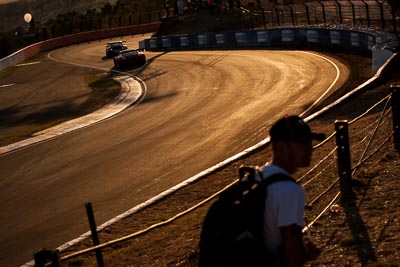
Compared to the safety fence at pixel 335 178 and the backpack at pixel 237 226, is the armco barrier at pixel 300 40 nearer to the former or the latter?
the safety fence at pixel 335 178

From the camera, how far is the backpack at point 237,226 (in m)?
4.40

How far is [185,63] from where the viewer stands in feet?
137

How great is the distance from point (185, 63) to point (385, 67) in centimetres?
1881

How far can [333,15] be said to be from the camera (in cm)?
4966

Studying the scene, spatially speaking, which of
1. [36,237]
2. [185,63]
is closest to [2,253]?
[36,237]

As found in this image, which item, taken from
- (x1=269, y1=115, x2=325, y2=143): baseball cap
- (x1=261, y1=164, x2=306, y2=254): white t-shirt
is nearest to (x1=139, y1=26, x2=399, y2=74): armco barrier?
(x1=269, y1=115, x2=325, y2=143): baseball cap

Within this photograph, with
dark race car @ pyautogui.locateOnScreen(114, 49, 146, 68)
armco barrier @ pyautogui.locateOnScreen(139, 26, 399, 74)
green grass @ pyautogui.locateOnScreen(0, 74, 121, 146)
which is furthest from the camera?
dark race car @ pyautogui.locateOnScreen(114, 49, 146, 68)

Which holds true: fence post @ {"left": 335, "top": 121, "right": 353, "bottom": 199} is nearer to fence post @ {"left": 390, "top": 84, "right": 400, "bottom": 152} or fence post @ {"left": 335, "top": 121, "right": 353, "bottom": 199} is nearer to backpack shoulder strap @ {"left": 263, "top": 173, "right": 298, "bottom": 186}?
fence post @ {"left": 390, "top": 84, "right": 400, "bottom": 152}

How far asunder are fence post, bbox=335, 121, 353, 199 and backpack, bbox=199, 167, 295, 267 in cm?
598

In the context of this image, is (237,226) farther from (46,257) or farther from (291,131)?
(46,257)

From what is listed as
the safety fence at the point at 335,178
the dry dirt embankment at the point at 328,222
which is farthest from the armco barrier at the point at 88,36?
the safety fence at the point at 335,178

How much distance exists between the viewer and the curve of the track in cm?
1432

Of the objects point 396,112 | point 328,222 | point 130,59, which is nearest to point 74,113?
point 130,59

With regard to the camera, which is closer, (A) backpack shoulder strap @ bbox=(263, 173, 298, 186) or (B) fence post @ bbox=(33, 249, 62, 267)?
(A) backpack shoulder strap @ bbox=(263, 173, 298, 186)
